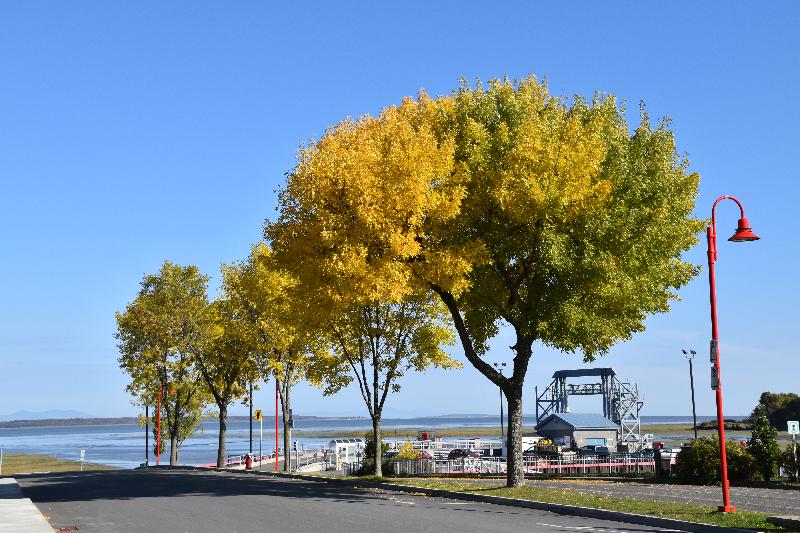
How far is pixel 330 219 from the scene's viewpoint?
27.1m

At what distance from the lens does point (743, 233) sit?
843 inches

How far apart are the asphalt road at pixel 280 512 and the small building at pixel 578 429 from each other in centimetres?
3617

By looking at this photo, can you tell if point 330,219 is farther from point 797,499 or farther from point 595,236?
point 797,499

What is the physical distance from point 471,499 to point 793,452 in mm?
14887

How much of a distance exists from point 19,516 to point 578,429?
1907 inches

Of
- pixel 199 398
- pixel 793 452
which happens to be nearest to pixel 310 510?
pixel 793 452

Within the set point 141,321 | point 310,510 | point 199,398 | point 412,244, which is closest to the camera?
point 310,510

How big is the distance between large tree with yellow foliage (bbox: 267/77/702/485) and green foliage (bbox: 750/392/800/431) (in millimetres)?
101926

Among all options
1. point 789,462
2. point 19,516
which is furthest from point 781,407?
point 19,516

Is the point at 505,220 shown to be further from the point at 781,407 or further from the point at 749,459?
the point at 781,407

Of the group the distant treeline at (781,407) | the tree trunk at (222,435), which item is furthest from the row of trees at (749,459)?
the distant treeline at (781,407)

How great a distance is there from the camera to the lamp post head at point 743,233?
838 inches

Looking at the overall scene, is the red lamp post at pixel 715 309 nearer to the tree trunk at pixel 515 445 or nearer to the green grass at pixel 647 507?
the green grass at pixel 647 507

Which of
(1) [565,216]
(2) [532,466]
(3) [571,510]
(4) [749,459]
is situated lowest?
(2) [532,466]
